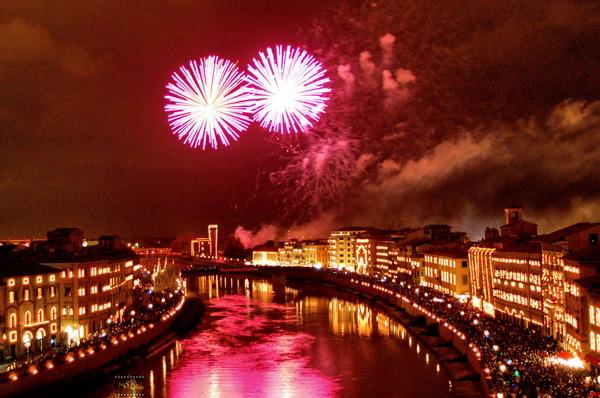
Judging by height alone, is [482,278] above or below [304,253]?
below

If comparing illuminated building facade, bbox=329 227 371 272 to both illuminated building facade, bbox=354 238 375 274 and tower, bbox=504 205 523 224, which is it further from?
tower, bbox=504 205 523 224

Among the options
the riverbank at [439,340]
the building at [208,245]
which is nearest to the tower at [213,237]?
the building at [208,245]

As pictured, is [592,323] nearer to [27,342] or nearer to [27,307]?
[27,342]

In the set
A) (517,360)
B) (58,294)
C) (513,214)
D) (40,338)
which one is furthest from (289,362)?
(513,214)

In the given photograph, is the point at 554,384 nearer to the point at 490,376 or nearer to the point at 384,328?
the point at 490,376

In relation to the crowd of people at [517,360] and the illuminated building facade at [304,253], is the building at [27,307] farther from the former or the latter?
the illuminated building facade at [304,253]

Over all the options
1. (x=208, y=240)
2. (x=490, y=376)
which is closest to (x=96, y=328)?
(x=490, y=376)

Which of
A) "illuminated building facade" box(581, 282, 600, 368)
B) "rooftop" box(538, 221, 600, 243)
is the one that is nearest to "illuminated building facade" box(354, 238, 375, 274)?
"rooftop" box(538, 221, 600, 243)

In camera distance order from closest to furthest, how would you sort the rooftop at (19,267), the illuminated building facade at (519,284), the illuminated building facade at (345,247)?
the rooftop at (19,267) → the illuminated building facade at (519,284) → the illuminated building facade at (345,247)
